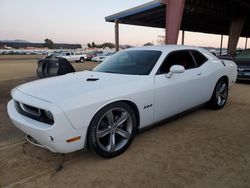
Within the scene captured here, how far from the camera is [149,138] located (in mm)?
3639

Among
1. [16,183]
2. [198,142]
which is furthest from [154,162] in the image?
[16,183]

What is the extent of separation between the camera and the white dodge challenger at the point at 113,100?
8.25ft

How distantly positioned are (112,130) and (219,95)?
10.6 ft

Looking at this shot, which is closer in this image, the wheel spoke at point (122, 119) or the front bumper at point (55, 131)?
the front bumper at point (55, 131)

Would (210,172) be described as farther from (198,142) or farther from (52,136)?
(52,136)

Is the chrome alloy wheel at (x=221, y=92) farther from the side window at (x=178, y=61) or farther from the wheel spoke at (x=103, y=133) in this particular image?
the wheel spoke at (x=103, y=133)

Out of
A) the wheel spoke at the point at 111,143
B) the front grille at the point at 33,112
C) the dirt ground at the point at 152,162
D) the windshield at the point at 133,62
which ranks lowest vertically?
the dirt ground at the point at 152,162

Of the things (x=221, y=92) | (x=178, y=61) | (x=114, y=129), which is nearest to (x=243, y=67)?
(x=221, y=92)

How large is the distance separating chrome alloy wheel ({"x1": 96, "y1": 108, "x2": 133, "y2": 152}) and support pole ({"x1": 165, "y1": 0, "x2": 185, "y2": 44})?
32.0 ft

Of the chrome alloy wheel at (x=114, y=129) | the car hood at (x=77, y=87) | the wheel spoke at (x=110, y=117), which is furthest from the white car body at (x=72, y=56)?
the wheel spoke at (x=110, y=117)

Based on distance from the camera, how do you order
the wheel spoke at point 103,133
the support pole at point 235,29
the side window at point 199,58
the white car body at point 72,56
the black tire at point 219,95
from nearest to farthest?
the wheel spoke at point 103,133, the side window at point 199,58, the black tire at point 219,95, the support pole at point 235,29, the white car body at point 72,56

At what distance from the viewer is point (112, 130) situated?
2.99 meters

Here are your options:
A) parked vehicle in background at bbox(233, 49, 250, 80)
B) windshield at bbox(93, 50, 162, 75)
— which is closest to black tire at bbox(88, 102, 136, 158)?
windshield at bbox(93, 50, 162, 75)

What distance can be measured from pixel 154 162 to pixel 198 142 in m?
0.97
